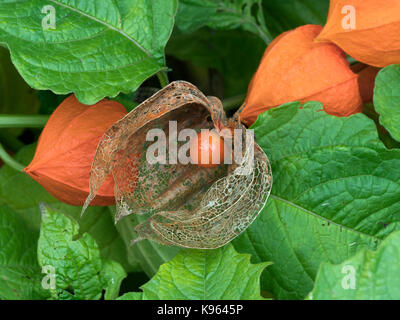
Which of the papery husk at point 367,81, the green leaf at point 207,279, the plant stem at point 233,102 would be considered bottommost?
the green leaf at point 207,279

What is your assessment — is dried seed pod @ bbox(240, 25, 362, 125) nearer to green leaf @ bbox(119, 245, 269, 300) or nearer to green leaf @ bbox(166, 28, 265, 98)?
green leaf @ bbox(119, 245, 269, 300)

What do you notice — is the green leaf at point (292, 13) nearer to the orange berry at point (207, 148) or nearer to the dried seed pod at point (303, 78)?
the dried seed pod at point (303, 78)

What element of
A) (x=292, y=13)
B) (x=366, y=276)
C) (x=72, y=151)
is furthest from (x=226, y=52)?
(x=366, y=276)

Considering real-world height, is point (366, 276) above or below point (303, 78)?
below

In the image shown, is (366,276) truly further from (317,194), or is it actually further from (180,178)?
(180,178)

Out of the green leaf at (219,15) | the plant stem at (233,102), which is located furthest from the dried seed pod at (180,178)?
the green leaf at (219,15)
